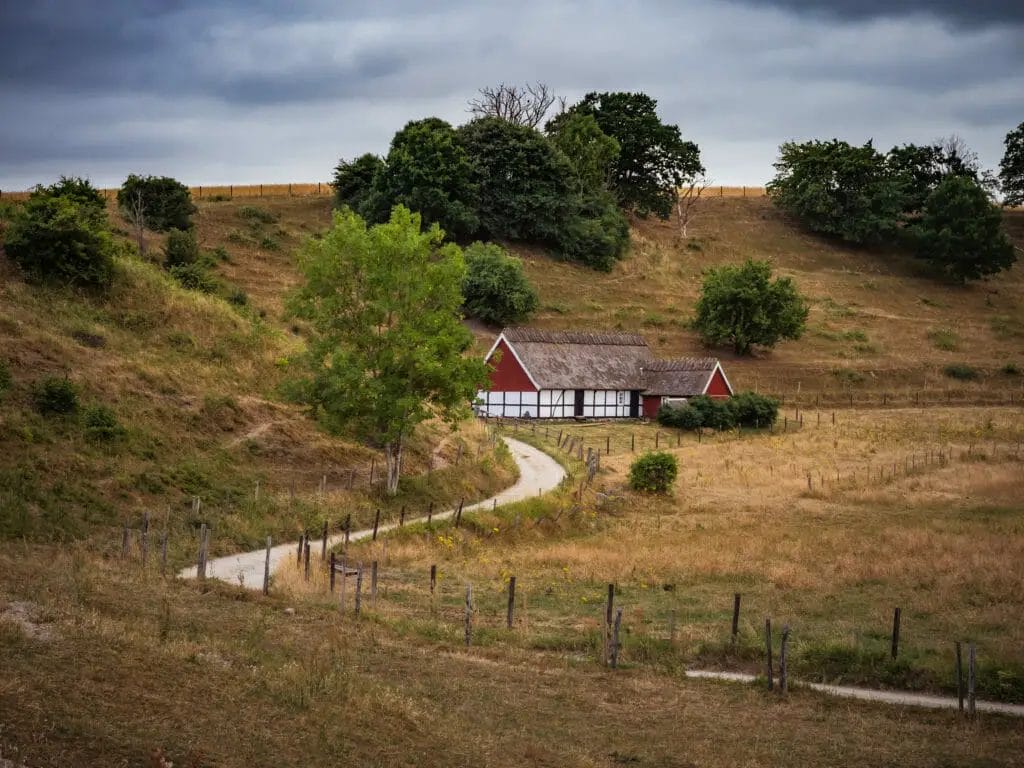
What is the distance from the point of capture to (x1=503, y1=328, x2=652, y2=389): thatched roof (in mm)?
75125

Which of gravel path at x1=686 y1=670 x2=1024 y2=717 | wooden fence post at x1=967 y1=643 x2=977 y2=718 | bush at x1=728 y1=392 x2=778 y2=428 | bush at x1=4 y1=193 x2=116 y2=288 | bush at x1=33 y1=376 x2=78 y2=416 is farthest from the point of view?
bush at x1=728 y1=392 x2=778 y2=428

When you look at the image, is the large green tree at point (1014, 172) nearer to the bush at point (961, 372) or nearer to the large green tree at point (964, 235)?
the large green tree at point (964, 235)

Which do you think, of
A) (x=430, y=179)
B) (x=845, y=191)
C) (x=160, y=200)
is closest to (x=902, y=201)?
(x=845, y=191)

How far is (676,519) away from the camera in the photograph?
44.9m

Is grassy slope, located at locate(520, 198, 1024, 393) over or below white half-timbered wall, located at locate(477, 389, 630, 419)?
over

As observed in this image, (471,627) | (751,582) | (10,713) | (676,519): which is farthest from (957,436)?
(10,713)

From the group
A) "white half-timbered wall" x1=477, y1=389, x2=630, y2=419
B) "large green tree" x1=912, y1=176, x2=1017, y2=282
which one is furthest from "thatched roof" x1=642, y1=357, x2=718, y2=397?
"large green tree" x1=912, y1=176, x2=1017, y2=282

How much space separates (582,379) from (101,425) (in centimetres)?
3898

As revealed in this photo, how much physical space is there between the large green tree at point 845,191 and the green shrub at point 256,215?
57336 millimetres

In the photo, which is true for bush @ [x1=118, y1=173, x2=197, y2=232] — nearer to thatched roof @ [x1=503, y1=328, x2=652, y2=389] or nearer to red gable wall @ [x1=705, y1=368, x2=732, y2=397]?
thatched roof @ [x1=503, y1=328, x2=652, y2=389]

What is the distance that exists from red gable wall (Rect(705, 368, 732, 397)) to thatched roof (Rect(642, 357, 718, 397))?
1.72 feet

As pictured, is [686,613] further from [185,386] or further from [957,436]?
[957,436]

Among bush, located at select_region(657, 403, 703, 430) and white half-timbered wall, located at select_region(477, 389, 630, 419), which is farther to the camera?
white half-timbered wall, located at select_region(477, 389, 630, 419)

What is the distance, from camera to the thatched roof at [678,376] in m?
75.4
